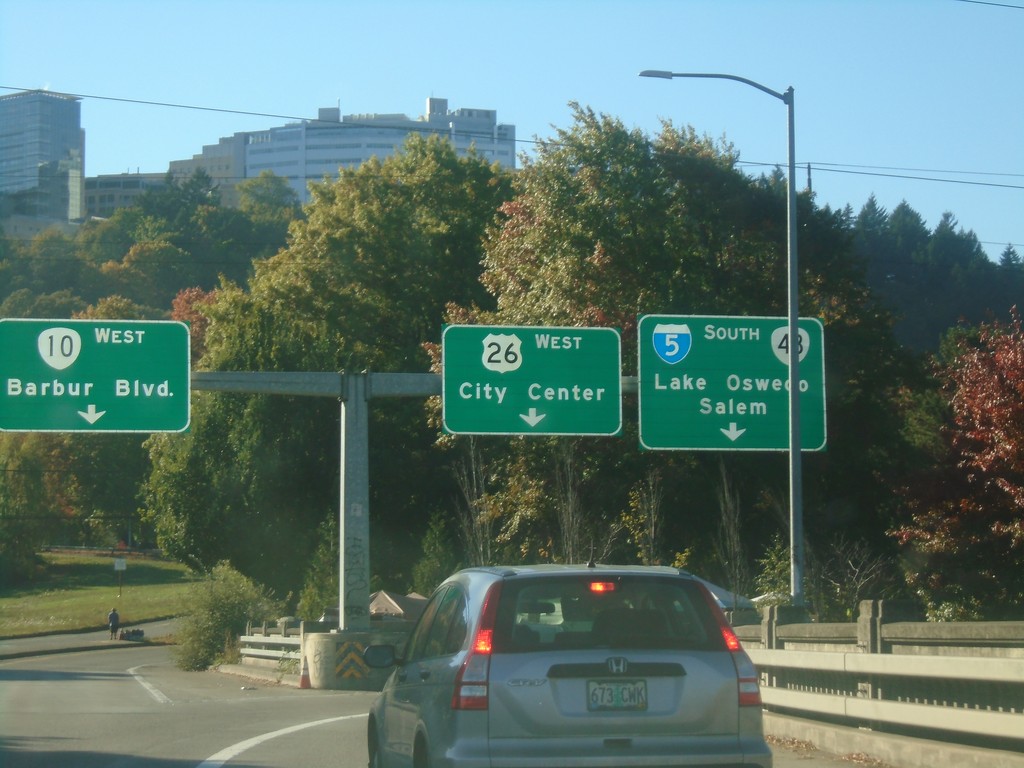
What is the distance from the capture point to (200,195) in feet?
484

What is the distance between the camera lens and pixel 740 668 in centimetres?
749

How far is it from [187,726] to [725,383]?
10.9 m

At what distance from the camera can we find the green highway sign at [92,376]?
843 inches

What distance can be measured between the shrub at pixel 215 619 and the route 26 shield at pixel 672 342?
2209 cm

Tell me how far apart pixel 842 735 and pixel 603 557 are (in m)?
19.4

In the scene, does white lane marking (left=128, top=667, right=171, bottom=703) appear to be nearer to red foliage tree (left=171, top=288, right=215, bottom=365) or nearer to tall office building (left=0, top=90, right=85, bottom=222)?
red foliage tree (left=171, top=288, right=215, bottom=365)

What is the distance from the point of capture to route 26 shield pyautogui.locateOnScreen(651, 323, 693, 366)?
2305 cm

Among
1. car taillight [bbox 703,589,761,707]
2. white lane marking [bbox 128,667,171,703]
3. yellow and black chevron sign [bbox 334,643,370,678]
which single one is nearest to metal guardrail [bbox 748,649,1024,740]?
car taillight [bbox 703,589,761,707]

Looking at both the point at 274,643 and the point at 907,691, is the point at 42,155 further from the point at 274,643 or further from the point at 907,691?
the point at 907,691

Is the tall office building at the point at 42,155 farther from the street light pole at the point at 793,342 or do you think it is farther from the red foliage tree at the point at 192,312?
the street light pole at the point at 793,342

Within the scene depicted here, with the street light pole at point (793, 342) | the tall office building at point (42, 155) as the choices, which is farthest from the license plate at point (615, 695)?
the tall office building at point (42, 155)

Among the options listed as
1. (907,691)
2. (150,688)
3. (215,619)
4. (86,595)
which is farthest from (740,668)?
(86,595)

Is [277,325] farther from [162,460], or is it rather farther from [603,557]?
[603,557]

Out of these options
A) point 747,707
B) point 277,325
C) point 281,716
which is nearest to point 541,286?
point 277,325
